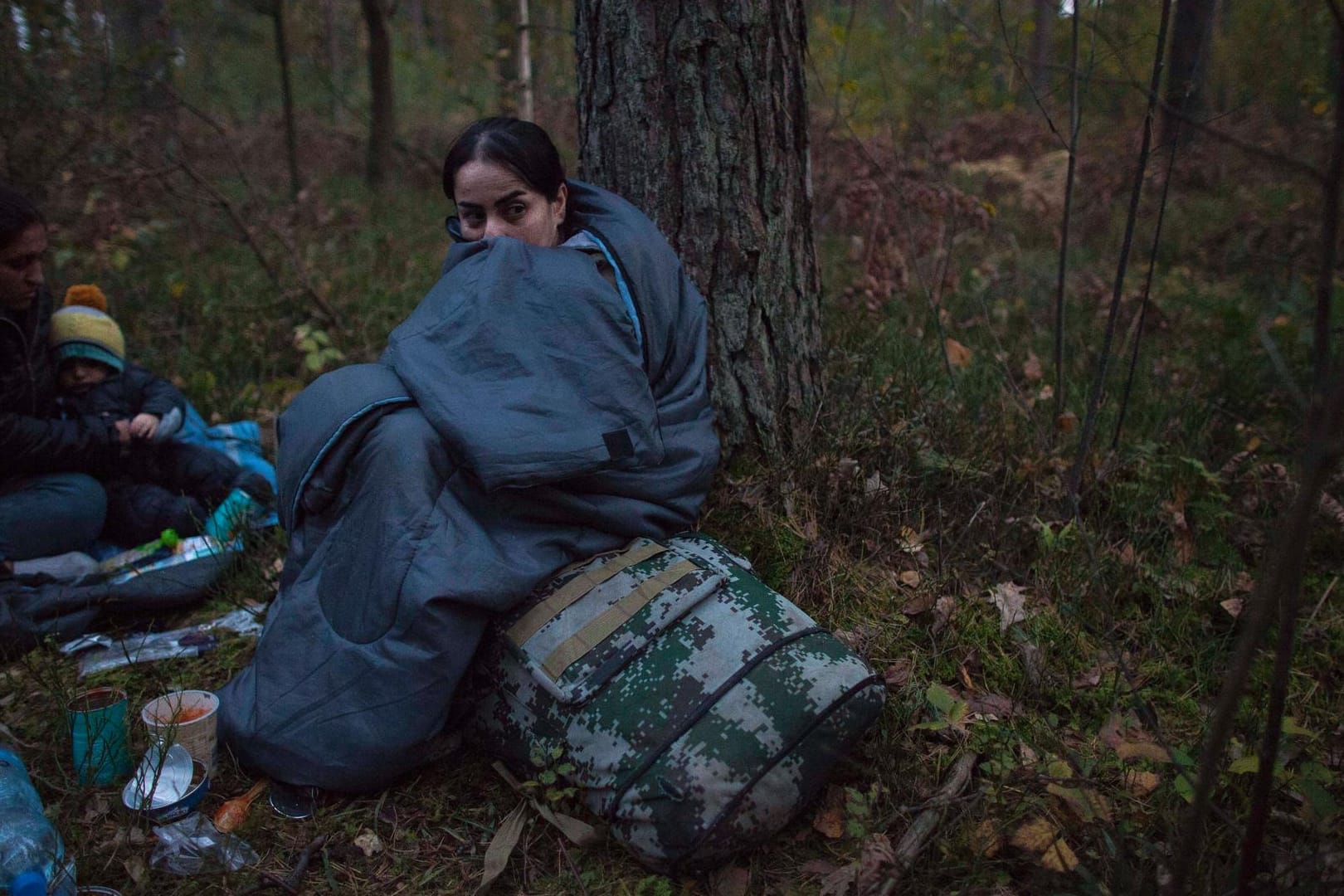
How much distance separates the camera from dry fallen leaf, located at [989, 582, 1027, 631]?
2520mm

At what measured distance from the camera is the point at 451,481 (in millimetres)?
2127

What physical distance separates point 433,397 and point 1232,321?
419 cm

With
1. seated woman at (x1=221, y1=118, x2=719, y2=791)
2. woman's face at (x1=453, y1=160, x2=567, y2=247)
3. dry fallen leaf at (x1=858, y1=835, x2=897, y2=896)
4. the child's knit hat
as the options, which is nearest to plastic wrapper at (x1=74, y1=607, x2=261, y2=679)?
seated woman at (x1=221, y1=118, x2=719, y2=791)

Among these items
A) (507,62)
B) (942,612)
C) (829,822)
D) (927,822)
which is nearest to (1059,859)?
(927,822)

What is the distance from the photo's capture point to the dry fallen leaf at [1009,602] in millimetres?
2520

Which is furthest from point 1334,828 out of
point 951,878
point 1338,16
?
point 1338,16

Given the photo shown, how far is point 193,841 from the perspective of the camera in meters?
2.02

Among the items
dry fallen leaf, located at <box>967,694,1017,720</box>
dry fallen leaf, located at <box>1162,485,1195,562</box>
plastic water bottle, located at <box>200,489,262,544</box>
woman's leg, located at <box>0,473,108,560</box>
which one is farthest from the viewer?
plastic water bottle, located at <box>200,489,262,544</box>

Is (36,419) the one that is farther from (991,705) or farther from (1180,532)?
(1180,532)

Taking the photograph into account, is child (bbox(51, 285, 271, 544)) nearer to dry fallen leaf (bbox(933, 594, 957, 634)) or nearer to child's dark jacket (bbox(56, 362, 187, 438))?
child's dark jacket (bbox(56, 362, 187, 438))

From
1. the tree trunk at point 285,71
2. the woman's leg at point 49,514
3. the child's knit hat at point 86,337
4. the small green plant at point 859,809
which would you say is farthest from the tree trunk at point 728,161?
the tree trunk at point 285,71

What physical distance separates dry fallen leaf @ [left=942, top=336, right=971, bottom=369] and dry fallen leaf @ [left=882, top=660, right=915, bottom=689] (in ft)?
6.05

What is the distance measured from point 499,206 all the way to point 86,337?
6.57 ft

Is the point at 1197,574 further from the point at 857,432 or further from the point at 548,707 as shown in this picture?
the point at 548,707
